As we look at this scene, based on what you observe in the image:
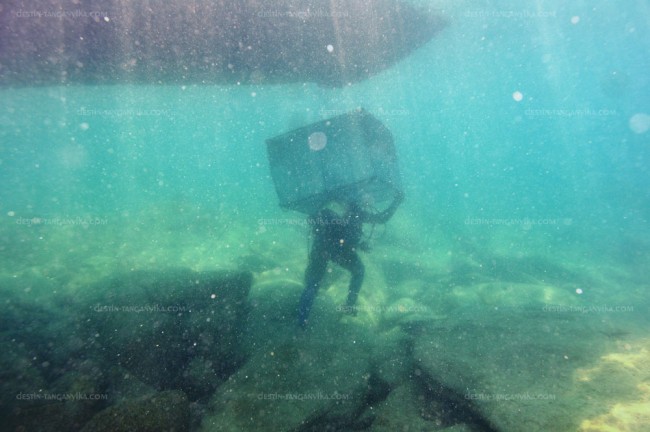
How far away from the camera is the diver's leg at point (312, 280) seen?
294 inches

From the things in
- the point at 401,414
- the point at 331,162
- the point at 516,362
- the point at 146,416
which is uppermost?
the point at 331,162

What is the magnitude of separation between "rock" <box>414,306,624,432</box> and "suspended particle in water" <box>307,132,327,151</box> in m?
5.43

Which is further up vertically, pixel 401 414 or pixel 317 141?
pixel 317 141

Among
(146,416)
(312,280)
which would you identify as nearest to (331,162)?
(312,280)

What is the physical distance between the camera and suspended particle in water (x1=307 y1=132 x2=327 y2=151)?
29.7 feet

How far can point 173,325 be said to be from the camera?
638cm

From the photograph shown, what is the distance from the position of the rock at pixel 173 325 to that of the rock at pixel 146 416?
3.09 feet

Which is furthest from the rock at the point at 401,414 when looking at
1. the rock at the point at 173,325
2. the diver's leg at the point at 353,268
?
the diver's leg at the point at 353,268

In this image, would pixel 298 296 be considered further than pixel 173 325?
Yes

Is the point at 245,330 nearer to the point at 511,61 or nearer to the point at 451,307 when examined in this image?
the point at 451,307

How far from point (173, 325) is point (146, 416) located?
8.39 feet

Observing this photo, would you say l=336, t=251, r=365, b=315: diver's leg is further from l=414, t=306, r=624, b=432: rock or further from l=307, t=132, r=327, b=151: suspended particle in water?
l=307, t=132, r=327, b=151: suspended particle in water

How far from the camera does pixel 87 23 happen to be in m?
6.73

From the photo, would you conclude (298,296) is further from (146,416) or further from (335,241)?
(146,416)
